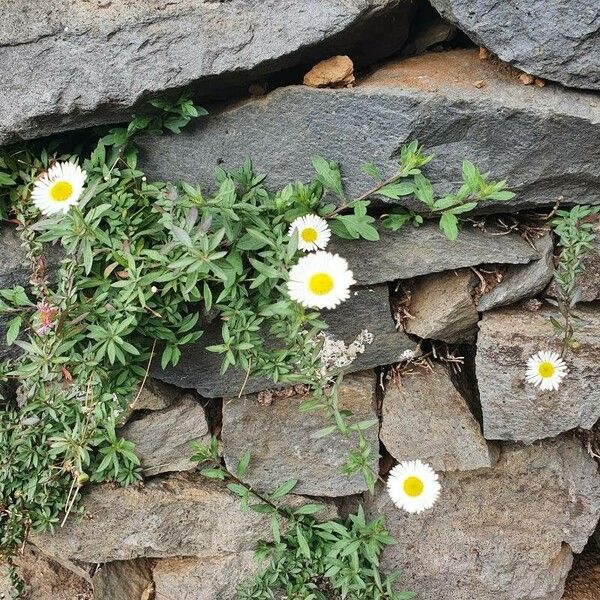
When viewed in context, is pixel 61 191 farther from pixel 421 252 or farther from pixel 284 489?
pixel 284 489

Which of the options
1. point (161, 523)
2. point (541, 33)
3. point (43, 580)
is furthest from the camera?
point (43, 580)

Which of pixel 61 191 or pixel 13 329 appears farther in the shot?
pixel 13 329

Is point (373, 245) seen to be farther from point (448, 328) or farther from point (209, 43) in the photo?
point (209, 43)

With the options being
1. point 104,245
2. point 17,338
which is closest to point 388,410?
point 104,245

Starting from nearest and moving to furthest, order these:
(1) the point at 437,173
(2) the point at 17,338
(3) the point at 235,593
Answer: (1) the point at 437,173 → (2) the point at 17,338 → (3) the point at 235,593

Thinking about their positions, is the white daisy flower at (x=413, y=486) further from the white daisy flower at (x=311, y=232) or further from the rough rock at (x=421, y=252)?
the white daisy flower at (x=311, y=232)

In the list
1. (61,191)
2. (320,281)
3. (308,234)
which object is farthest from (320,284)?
(61,191)
